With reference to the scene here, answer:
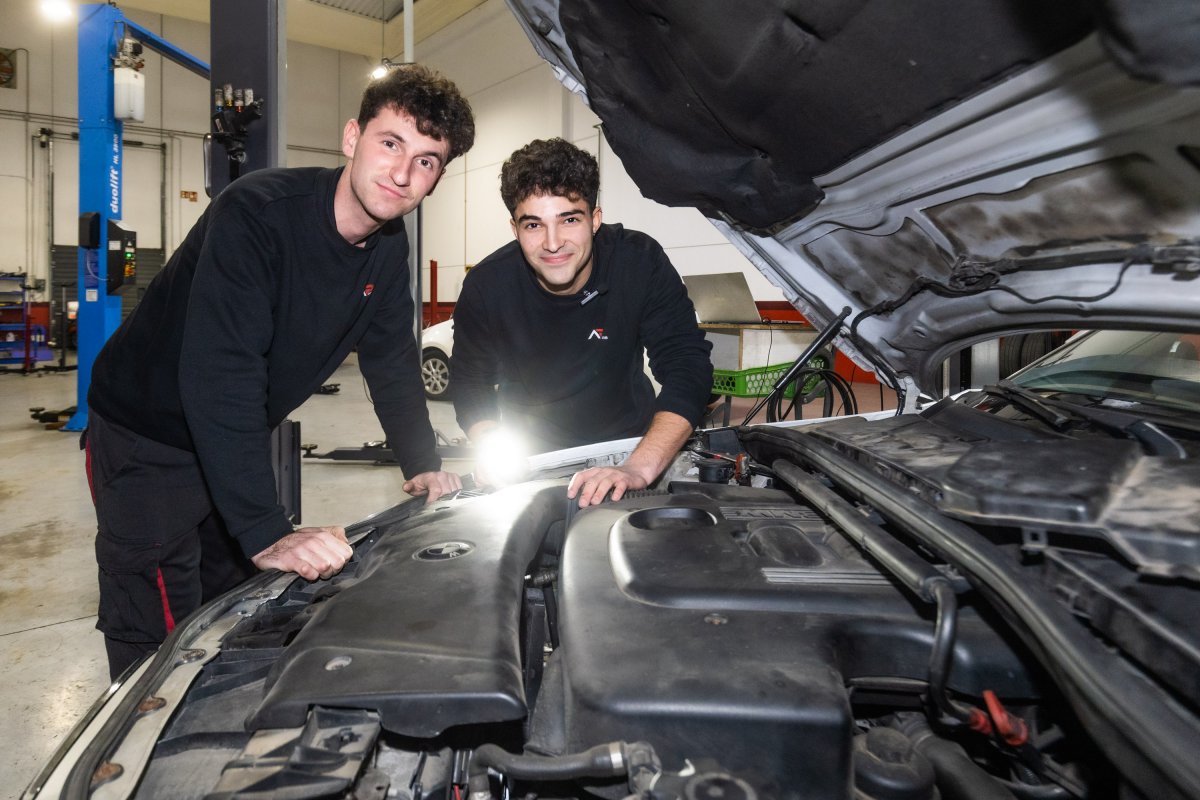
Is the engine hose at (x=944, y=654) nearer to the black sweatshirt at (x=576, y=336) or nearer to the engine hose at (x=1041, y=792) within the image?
the engine hose at (x=1041, y=792)

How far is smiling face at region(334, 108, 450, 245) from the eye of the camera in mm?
1489

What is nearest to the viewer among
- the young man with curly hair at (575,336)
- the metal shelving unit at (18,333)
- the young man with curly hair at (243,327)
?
the young man with curly hair at (243,327)

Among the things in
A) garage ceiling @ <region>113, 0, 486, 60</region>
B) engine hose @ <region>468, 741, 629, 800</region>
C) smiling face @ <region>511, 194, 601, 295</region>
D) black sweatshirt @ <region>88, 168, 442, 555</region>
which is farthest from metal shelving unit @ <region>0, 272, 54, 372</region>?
engine hose @ <region>468, 741, 629, 800</region>

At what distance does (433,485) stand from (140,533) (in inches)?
24.9

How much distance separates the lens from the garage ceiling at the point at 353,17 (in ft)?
34.0

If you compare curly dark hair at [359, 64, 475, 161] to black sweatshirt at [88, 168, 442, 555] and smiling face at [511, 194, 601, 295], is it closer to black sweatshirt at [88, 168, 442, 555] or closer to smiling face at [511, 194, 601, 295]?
black sweatshirt at [88, 168, 442, 555]

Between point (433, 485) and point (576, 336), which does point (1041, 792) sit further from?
point (576, 336)

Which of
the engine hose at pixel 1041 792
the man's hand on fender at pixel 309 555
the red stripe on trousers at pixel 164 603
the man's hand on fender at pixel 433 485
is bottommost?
the red stripe on trousers at pixel 164 603

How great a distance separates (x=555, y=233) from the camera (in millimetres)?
1946

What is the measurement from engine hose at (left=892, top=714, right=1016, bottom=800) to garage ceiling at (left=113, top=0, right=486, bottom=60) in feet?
35.5

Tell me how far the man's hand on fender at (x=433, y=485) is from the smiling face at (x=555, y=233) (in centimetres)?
67

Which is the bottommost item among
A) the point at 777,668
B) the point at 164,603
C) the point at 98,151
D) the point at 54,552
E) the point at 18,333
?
the point at 54,552

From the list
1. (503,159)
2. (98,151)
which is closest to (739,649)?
(98,151)

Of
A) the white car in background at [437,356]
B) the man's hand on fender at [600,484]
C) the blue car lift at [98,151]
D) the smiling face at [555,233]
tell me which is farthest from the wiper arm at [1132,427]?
the white car in background at [437,356]
